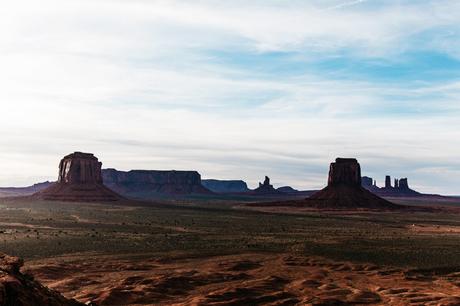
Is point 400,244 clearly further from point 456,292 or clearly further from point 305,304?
point 305,304

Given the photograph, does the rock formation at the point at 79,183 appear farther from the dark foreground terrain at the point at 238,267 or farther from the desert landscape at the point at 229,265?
the dark foreground terrain at the point at 238,267

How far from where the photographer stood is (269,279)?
30750mm

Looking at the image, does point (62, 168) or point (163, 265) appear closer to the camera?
point (163, 265)

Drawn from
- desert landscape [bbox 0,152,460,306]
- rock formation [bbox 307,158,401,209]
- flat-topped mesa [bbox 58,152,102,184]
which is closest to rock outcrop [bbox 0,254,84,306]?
desert landscape [bbox 0,152,460,306]

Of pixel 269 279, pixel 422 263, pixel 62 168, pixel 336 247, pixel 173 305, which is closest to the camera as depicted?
pixel 173 305

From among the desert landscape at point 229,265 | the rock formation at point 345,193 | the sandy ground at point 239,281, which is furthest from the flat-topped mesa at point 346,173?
the sandy ground at point 239,281

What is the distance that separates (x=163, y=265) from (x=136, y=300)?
33.7ft

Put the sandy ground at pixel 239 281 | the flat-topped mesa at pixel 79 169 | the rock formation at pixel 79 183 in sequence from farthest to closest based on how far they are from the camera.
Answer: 1. the flat-topped mesa at pixel 79 169
2. the rock formation at pixel 79 183
3. the sandy ground at pixel 239 281

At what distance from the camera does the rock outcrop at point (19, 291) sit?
51.3 feet

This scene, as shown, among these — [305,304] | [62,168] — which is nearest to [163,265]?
[305,304]

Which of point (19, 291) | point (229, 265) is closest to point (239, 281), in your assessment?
point (229, 265)

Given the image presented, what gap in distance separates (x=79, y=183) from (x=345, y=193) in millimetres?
87507

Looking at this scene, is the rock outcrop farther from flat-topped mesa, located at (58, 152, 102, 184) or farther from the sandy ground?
flat-topped mesa, located at (58, 152, 102, 184)

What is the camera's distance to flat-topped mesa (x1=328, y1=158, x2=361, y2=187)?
6437 inches
